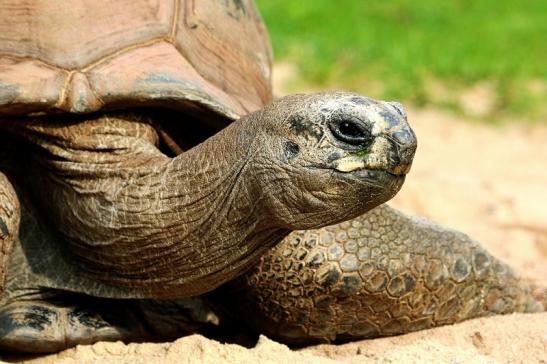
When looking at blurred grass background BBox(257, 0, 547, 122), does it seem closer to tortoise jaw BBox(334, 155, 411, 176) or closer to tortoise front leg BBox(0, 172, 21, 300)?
tortoise front leg BBox(0, 172, 21, 300)

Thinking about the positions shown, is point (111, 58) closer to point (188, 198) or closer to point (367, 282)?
point (188, 198)

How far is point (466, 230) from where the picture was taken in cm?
527

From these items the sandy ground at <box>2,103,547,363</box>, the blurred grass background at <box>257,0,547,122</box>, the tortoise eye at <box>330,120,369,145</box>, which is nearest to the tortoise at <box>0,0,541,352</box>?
the tortoise eye at <box>330,120,369,145</box>


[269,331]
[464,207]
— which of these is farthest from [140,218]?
[464,207]

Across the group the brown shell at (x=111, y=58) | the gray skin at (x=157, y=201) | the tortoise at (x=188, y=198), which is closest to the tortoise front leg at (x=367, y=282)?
the tortoise at (x=188, y=198)

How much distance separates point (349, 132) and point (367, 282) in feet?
3.05

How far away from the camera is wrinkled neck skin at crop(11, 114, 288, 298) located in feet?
9.50

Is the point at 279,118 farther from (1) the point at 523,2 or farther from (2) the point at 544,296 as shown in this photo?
(1) the point at 523,2

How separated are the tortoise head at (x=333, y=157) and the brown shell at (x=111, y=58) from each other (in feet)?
1.69

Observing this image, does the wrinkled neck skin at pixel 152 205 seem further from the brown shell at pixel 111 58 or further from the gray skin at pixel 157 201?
the brown shell at pixel 111 58

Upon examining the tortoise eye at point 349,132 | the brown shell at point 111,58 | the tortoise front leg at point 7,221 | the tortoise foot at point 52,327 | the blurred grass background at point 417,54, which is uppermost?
the blurred grass background at point 417,54

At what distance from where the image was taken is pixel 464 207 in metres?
5.73

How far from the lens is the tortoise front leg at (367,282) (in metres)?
3.37

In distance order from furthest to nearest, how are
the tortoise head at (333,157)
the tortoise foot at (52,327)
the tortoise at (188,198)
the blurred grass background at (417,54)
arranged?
the blurred grass background at (417,54), the tortoise foot at (52,327), the tortoise at (188,198), the tortoise head at (333,157)
